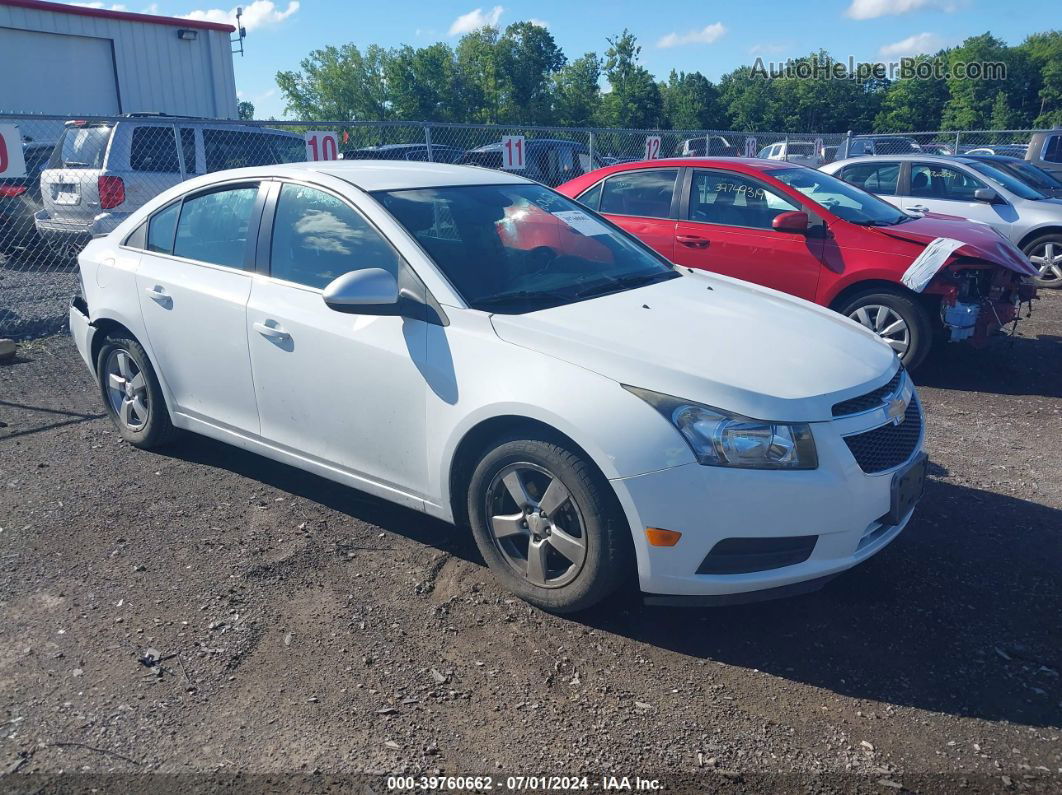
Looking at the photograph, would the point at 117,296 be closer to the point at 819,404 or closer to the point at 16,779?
the point at 16,779

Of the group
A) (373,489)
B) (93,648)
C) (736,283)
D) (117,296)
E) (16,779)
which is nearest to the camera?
(16,779)

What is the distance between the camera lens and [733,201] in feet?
24.2

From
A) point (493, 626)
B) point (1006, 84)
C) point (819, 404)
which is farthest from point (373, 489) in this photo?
point (1006, 84)

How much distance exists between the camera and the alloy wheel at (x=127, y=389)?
5.06 meters

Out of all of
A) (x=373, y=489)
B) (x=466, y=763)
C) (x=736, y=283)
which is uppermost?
(x=736, y=283)

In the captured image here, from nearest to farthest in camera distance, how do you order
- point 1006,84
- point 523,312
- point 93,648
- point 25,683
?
point 25,683, point 93,648, point 523,312, point 1006,84

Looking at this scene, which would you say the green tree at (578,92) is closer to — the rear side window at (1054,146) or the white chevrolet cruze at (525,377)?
the rear side window at (1054,146)

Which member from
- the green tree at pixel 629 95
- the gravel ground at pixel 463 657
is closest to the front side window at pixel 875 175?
the gravel ground at pixel 463 657

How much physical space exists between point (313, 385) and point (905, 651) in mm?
2634

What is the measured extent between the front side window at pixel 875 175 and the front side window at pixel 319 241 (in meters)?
8.53

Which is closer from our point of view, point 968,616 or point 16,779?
point 16,779

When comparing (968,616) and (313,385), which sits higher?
(313,385)

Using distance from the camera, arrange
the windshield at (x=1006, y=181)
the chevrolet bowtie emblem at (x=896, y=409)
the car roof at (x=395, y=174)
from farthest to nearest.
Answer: the windshield at (x=1006, y=181), the car roof at (x=395, y=174), the chevrolet bowtie emblem at (x=896, y=409)

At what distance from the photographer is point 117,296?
16.2 feet
